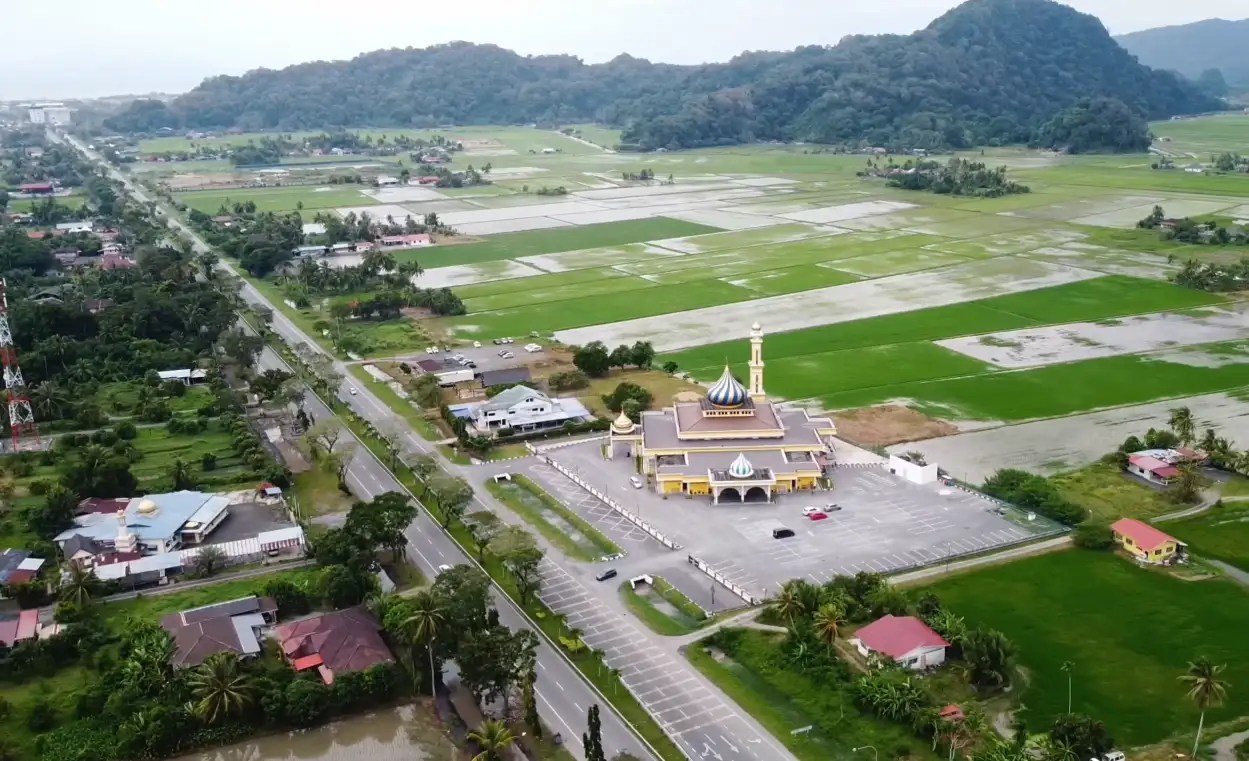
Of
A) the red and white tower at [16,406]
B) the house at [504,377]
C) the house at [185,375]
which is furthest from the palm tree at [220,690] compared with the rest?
the house at [185,375]

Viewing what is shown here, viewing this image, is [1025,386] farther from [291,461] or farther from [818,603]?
[291,461]

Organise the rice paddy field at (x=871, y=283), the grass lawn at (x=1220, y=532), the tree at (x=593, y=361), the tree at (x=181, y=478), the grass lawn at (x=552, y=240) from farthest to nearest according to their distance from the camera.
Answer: the grass lawn at (x=552, y=240)
the tree at (x=593, y=361)
the rice paddy field at (x=871, y=283)
the tree at (x=181, y=478)
the grass lawn at (x=1220, y=532)

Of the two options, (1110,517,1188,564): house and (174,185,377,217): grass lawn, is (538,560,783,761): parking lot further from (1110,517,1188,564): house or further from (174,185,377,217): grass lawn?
(174,185,377,217): grass lawn

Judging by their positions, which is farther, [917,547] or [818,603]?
[917,547]

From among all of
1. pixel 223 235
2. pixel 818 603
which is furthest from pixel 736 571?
pixel 223 235

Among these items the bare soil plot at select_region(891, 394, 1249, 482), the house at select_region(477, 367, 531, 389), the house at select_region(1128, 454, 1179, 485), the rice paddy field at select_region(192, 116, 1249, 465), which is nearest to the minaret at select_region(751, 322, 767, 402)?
the rice paddy field at select_region(192, 116, 1249, 465)

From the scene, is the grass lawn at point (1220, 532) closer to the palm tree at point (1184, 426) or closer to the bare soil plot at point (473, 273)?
the palm tree at point (1184, 426)
